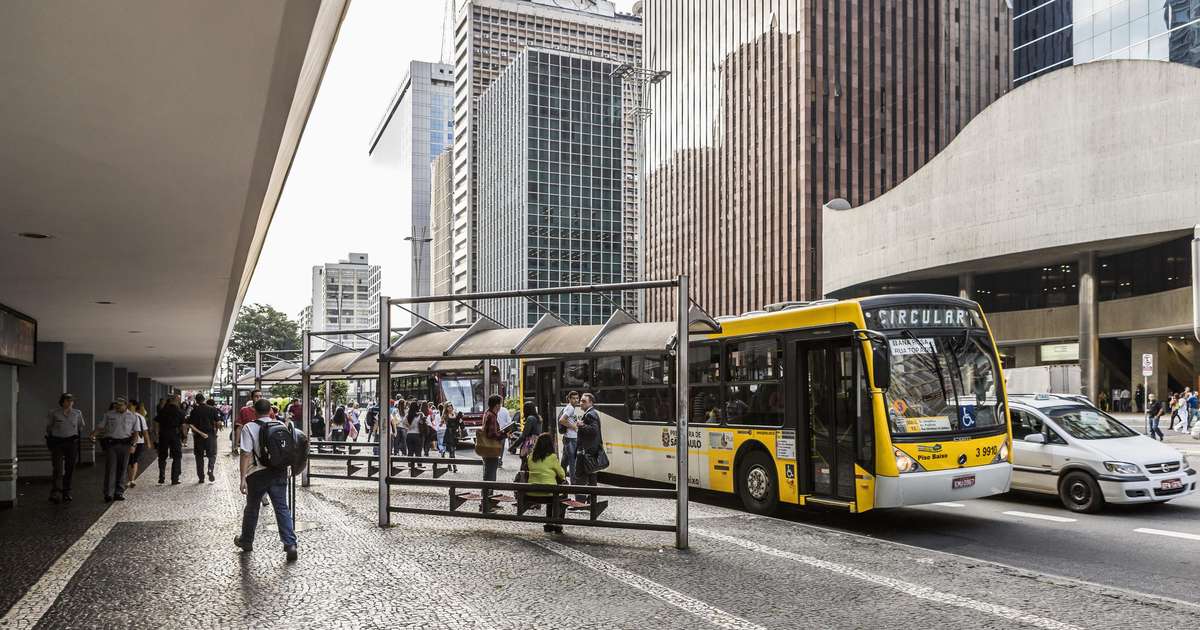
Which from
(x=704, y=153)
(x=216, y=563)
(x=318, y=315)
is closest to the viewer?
(x=216, y=563)

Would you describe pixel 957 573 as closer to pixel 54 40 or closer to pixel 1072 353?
pixel 54 40

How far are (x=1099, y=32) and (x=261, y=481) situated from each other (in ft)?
212

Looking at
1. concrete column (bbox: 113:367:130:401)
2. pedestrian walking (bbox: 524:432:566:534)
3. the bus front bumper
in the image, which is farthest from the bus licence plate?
concrete column (bbox: 113:367:130:401)

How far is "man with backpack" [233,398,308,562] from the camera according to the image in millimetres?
9461

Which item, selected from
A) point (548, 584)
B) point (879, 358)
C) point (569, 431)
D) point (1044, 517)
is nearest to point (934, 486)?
point (879, 358)

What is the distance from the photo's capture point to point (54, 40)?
430 cm

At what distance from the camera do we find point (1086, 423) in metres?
13.3

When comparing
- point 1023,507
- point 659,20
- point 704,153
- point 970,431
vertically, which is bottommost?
point 1023,507

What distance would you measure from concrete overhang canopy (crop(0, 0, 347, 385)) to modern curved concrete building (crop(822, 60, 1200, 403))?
137 feet

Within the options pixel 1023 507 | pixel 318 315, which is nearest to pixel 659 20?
pixel 1023 507

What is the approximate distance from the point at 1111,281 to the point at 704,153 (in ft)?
142

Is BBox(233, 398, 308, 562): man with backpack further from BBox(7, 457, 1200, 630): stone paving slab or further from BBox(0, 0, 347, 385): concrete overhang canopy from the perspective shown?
BBox(0, 0, 347, 385): concrete overhang canopy

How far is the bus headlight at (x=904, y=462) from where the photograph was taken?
10.8 meters

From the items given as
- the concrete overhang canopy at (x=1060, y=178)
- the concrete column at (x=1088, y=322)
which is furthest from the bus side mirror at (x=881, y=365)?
the concrete column at (x=1088, y=322)
